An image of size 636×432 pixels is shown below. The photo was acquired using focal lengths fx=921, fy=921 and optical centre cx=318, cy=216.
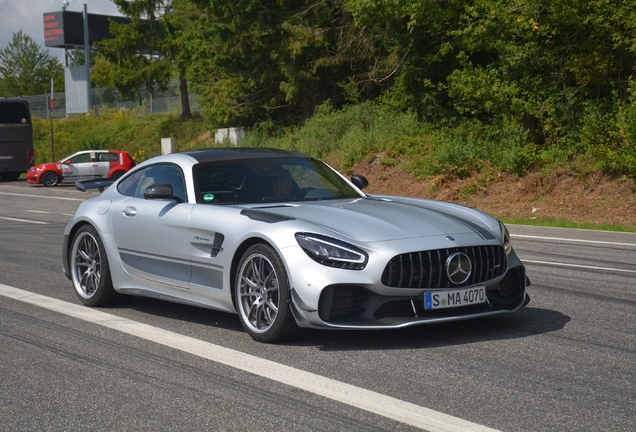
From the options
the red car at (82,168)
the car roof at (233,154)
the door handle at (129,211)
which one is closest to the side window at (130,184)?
the door handle at (129,211)

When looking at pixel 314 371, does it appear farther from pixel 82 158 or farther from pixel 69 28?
pixel 69 28

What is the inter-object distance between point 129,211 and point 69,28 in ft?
224

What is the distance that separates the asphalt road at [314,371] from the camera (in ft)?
15.0

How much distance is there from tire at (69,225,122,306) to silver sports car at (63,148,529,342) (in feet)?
0.04

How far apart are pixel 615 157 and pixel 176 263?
590 inches

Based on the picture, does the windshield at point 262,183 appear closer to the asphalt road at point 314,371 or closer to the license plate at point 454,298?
the asphalt road at point 314,371

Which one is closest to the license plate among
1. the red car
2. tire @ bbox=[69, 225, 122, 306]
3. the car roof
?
the car roof

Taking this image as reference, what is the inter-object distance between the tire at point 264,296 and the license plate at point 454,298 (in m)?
0.92

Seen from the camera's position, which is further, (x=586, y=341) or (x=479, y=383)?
(x=586, y=341)

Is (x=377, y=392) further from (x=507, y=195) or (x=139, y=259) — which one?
(x=507, y=195)

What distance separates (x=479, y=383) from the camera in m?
5.18

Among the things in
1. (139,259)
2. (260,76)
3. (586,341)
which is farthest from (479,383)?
(260,76)

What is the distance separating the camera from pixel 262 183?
7402 mm

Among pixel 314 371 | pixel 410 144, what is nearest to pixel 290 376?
pixel 314 371
